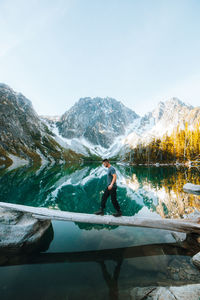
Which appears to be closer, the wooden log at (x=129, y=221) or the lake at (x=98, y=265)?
the lake at (x=98, y=265)

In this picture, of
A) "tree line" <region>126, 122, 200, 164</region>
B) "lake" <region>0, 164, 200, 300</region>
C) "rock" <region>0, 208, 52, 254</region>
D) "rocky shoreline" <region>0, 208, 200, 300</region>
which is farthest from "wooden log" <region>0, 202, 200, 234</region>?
"tree line" <region>126, 122, 200, 164</region>

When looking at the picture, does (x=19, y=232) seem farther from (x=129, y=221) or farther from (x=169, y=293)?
(x=169, y=293)

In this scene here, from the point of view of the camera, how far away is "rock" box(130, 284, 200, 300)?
402cm

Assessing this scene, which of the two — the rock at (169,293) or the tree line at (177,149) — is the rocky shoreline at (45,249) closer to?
the rock at (169,293)

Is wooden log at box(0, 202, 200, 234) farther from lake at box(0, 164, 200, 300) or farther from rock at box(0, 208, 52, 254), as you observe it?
lake at box(0, 164, 200, 300)

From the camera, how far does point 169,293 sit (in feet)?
13.6

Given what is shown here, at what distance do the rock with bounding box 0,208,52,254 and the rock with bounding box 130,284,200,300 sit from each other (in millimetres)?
5699

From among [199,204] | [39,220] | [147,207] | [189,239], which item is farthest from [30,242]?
[199,204]

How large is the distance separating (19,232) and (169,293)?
7.27 m

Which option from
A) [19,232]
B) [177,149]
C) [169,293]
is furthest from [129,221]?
[177,149]

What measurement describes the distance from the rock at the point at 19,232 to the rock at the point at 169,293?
18.7ft

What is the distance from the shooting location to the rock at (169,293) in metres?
4.02

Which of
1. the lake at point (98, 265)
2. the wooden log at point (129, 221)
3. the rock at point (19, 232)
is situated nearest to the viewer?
the lake at point (98, 265)

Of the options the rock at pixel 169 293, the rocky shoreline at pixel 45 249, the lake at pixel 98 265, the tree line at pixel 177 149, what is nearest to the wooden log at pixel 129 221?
the rocky shoreline at pixel 45 249
